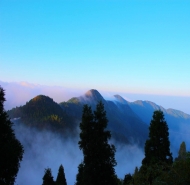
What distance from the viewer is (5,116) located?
1567 centimetres

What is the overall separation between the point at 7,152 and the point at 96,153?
29.7 feet

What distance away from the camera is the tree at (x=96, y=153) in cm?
2098

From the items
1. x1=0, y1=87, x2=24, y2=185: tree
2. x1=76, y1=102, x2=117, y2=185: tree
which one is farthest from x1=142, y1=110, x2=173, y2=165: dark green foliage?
x1=0, y1=87, x2=24, y2=185: tree

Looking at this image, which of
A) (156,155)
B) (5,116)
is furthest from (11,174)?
(156,155)

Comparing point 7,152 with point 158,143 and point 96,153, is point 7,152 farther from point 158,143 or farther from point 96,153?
point 158,143

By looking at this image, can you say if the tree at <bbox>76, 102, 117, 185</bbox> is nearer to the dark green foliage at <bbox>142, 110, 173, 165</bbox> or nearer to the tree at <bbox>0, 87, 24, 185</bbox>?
the dark green foliage at <bbox>142, 110, 173, 165</bbox>

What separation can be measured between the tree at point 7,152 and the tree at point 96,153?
284 inches

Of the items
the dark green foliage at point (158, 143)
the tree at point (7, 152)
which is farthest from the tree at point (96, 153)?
the tree at point (7, 152)

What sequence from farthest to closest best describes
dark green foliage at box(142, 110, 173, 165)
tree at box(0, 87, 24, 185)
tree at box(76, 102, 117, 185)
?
dark green foliage at box(142, 110, 173, 165)
tree at box(76, 102, 117, 185)
tree at box(0, 87, 24, 185)

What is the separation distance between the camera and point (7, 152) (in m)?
14.2

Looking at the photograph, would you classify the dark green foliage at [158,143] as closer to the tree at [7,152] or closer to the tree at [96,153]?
the tree at [96,153]

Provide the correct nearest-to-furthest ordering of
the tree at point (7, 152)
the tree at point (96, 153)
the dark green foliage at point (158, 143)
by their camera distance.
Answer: the tree at point (7, 152), the tree at point (96, 153), the dark green foliage at point (158, 143)

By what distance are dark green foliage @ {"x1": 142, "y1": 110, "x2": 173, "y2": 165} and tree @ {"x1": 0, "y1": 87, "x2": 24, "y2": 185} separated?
527 inches

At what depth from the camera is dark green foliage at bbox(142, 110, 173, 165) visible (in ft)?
75.5
